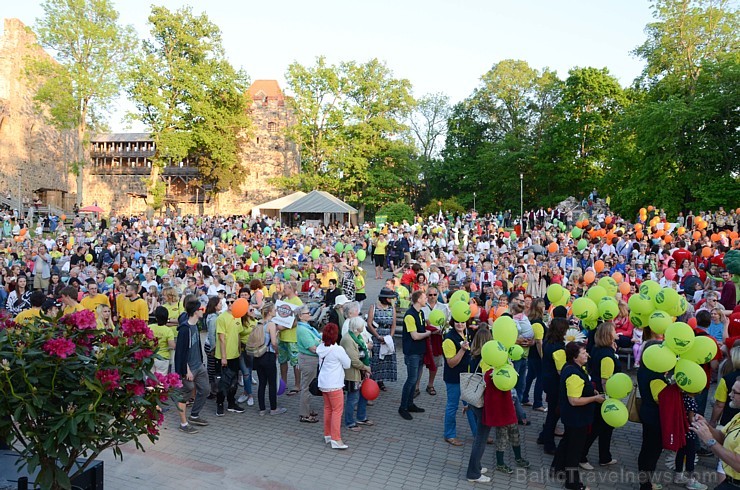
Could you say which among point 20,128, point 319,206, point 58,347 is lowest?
point 58,347

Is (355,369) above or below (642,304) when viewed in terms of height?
below

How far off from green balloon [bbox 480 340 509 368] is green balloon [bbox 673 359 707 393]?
1.48 metres

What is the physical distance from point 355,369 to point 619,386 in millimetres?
2882

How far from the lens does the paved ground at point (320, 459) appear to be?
5.41 meters

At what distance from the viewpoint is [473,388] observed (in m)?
5.43

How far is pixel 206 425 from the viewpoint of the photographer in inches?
275

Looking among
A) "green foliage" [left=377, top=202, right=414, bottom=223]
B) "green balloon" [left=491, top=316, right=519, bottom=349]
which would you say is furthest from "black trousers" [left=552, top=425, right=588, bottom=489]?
"green foliage" [left=377, top=202, right=414, bottom=223]

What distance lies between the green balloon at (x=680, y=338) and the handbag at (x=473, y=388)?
1725mm

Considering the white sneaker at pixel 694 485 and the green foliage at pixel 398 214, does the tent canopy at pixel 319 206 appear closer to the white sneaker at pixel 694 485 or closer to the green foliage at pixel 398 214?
the green foliage at pixel 398 214

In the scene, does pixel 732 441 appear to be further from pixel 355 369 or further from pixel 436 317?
pixel 355 369

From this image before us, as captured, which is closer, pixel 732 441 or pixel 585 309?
pixel 732 441

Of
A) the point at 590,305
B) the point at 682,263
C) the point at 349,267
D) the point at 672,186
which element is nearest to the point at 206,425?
the point at 590,305

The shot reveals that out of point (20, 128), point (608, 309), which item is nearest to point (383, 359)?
point (608, 309)

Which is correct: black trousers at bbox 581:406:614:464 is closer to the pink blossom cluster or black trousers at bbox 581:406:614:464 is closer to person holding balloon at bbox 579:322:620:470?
person holding balloon at bbox 579:322:620:470
